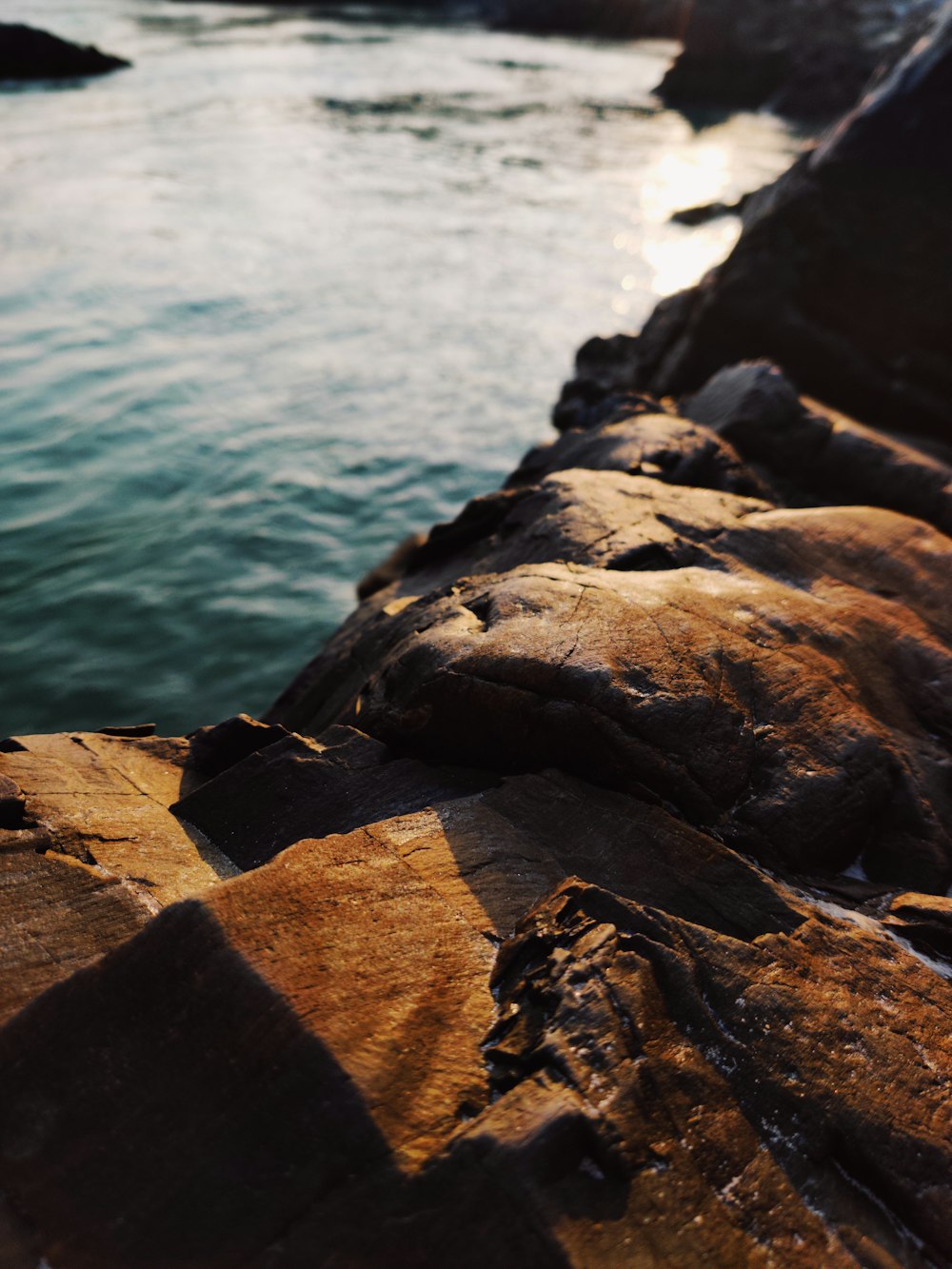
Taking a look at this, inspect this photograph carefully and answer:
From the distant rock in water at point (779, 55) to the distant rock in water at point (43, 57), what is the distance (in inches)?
867

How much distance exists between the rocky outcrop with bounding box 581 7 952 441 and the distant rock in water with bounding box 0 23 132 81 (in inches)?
1229

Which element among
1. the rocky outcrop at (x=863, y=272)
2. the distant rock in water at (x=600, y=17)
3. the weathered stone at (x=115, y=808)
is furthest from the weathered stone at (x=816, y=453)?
the distant rock in water at (x=600, y=17)

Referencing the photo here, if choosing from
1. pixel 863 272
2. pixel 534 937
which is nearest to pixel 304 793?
pixel 534 937

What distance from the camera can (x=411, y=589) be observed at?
7289 millimetres

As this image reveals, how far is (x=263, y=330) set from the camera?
15.8 meters

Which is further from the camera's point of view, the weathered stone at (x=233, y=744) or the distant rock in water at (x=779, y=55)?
the distant rock in water at (x=779, y=55)

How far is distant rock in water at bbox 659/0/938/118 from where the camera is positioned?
3731 centimetres

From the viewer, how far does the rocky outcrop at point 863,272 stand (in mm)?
10141

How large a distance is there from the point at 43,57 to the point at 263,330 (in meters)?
25.4

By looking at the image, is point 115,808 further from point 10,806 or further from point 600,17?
point 600,17

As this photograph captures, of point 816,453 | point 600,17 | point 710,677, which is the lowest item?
point 710,677

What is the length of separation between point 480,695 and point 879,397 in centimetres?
803

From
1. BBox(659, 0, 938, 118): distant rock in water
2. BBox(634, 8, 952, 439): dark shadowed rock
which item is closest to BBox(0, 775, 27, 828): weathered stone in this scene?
BBox(634, 8, 952, 439): dark shadowed rock

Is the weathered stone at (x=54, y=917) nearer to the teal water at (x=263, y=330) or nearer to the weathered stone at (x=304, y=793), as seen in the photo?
the weathered stone at (x=304, y=793)
